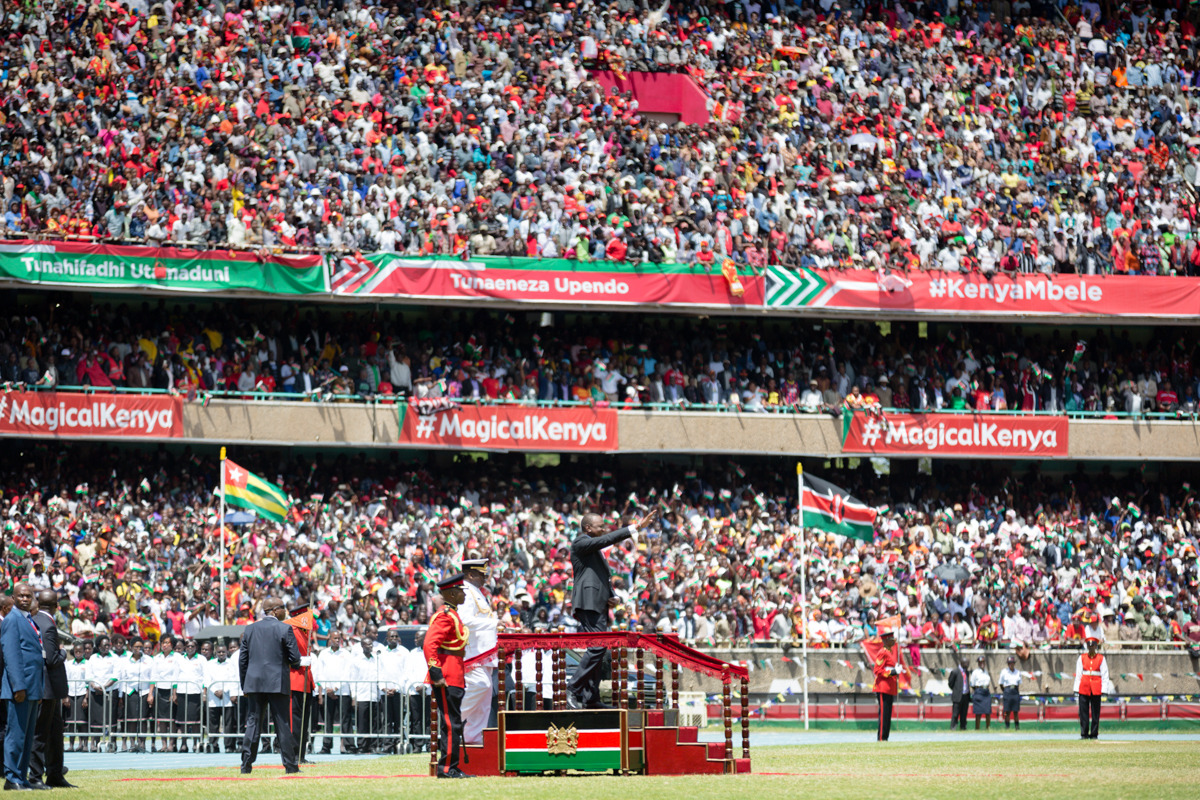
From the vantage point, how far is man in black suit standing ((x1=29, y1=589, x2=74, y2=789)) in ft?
45.3

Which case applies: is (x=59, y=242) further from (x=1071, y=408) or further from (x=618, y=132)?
(x=1071, y=408)

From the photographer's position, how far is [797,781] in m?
13.5

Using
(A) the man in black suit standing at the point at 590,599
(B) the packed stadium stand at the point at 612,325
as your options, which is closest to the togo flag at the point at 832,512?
(B) the packed stadium stand at the point at 612,325

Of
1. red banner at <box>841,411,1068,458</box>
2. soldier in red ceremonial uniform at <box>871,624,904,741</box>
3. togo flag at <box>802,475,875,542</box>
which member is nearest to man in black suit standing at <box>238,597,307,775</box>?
soldier in red ceremonial uniform at <box>871,624,904,741</box>

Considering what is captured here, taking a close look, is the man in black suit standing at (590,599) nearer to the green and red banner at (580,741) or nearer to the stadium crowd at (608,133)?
the green and red banner at (580,741)

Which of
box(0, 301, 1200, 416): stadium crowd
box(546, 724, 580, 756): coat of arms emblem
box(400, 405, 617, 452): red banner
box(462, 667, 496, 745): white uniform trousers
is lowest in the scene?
box(546, 724, 580, 756): coat of arms emblem

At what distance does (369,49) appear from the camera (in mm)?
38250

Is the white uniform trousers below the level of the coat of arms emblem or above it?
above

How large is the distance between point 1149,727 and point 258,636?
720 inches

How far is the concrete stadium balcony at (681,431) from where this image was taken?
111ft

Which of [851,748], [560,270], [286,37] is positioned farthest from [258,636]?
[286,37]

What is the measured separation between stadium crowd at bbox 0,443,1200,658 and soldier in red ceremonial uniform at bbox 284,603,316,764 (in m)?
8.06

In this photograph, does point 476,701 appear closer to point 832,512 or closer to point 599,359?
point 832,512

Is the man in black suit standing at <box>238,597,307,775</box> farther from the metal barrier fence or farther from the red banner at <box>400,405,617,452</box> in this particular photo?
the red banner at <box>400,405,617,452</box>
